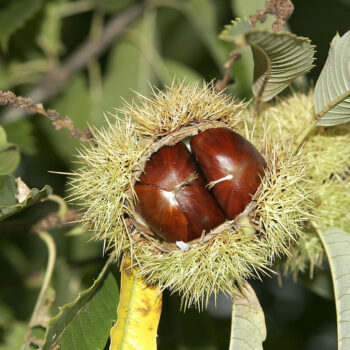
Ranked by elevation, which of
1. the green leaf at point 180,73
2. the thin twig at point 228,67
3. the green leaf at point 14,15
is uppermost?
the green leaf at point 180,73

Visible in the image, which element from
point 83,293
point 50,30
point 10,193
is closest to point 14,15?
point 50,30

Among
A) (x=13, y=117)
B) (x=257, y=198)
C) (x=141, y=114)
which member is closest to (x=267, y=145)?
(x=257, y=198)

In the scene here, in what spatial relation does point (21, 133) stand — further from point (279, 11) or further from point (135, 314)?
point (279, 11)

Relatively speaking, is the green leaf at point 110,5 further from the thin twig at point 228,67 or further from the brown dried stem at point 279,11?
the brown dried stem at point 279,11

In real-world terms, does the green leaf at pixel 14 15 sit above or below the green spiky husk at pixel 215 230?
above

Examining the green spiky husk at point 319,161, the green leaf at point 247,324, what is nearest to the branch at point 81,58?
the green spiky husk at point 319,161

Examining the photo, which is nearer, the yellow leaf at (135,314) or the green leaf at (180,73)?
the yellow leaf at (135,314)

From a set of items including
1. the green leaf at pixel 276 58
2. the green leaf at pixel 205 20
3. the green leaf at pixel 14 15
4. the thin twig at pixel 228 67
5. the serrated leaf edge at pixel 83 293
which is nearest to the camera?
the green leaf at pixel 276 58

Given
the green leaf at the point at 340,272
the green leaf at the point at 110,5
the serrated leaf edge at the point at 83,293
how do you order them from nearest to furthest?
the serrated leaf edge at the point at 83,293, the green leaf at the point at 340,272, the green leaf at the point at 110,5
